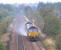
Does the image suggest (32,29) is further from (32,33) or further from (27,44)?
(27,44)

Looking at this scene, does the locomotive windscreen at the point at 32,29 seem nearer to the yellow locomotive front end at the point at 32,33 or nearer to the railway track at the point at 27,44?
the yellow locomotive front end at the point at 32,33

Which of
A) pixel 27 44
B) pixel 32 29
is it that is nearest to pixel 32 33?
pixel 32 29

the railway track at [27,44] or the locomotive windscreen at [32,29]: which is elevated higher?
the locomotive windscreen at [32,29]

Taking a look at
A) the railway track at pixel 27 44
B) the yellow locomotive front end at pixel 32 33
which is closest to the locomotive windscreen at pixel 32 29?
the yellow locomotive front end at pixel 32 33

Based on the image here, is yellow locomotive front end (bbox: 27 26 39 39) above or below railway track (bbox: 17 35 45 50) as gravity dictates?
above

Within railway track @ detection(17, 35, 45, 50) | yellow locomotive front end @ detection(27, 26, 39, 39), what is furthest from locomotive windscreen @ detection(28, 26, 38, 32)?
railway track @ detection(17, 35, 45, 50)

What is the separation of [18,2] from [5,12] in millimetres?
261

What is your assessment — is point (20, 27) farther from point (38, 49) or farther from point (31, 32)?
point (38, 49)

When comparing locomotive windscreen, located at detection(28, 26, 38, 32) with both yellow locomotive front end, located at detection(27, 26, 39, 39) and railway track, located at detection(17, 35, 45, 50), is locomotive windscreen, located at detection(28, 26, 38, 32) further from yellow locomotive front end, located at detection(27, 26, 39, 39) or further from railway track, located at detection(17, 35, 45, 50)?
railway track, located at detection(17, 35, 45, 50)

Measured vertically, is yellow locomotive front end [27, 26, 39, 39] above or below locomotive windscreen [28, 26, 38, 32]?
below

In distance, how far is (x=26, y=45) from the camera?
247cm

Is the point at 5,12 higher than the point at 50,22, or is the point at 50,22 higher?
the point at 5,12

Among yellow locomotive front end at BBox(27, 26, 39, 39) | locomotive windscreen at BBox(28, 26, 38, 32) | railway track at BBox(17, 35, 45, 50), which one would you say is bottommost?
railway track at BBox(17, 35, 45, 50)

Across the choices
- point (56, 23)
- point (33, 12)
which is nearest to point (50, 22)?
point (56, 23)
